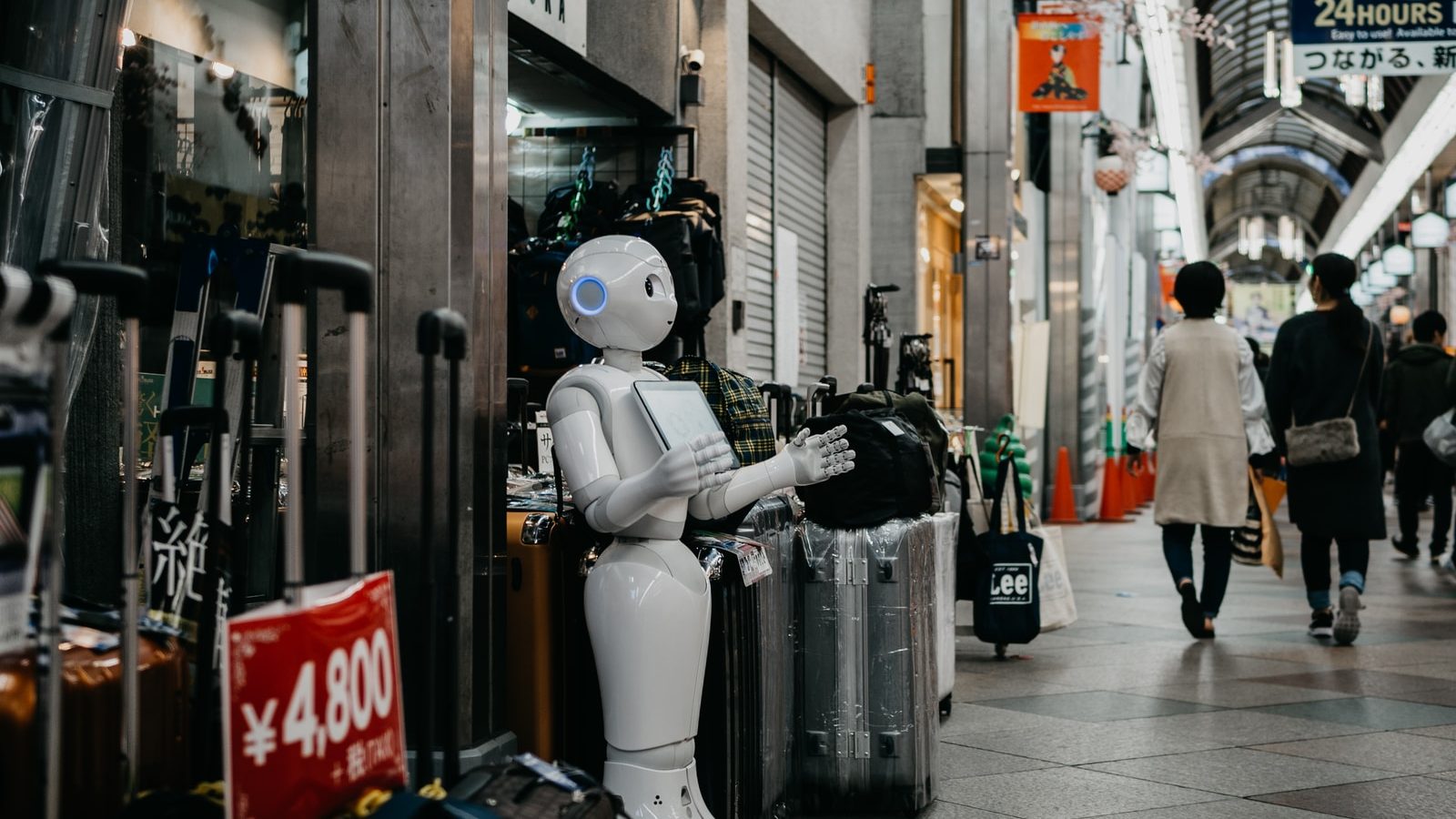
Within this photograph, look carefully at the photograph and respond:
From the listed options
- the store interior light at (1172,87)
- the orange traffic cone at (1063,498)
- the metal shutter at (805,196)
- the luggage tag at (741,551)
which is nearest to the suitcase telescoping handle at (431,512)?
the luggage tag at (741,551)

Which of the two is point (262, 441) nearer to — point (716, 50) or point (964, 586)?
point (964, 586)

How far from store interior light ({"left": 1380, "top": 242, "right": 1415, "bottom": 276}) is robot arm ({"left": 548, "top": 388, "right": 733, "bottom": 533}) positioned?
96.5 ft

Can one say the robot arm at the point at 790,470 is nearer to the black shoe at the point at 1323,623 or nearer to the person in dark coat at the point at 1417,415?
the black shoe at the point at 1323,623

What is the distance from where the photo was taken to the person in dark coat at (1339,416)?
6930mm

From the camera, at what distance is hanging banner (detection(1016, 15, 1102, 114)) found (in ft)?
40.3

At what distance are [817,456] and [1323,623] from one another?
500 cm

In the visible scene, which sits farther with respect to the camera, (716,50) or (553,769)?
(716,50)

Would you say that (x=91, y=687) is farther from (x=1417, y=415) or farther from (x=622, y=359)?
(x=1417, y=415)

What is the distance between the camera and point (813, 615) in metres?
3.98

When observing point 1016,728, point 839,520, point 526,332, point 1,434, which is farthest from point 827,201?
point 1,434

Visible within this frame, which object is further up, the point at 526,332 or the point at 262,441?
the point at 526,332

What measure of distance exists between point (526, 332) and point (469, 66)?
271cm

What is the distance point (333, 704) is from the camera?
6.41 ft

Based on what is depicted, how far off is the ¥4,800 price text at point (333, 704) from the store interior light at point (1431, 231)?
78.5 ft
